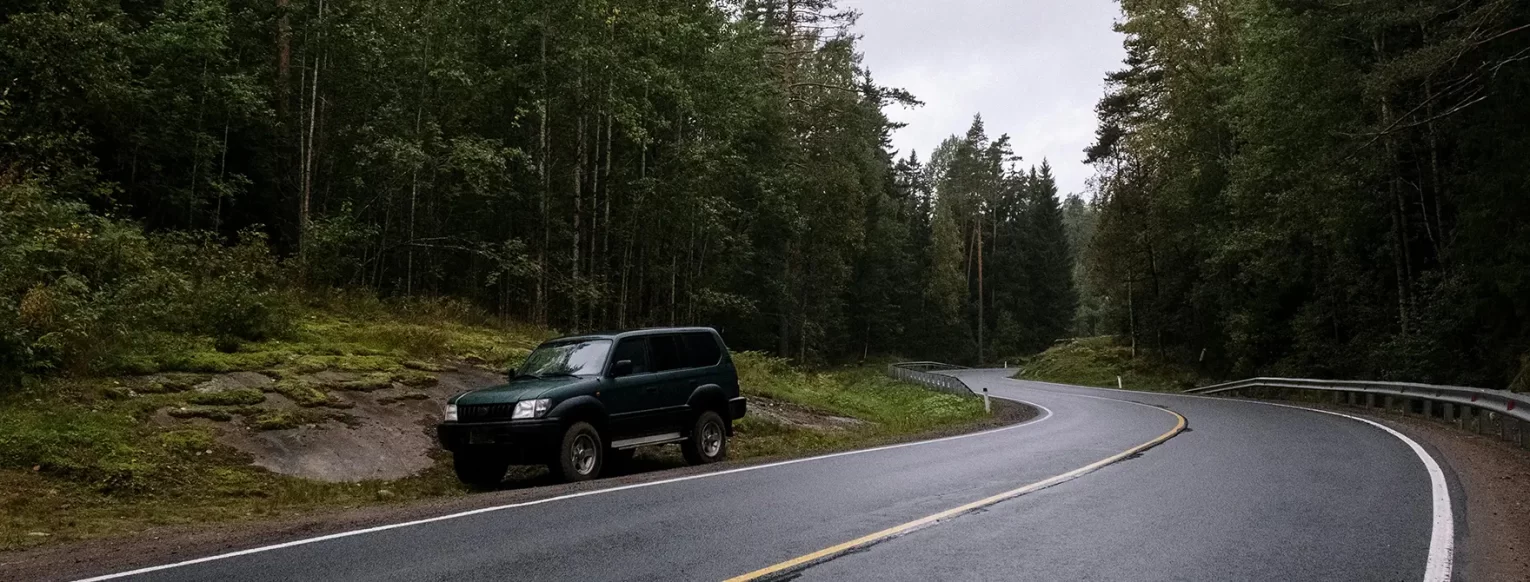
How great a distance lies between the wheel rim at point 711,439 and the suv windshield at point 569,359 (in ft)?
6.75

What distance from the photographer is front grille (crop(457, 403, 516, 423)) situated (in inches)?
415

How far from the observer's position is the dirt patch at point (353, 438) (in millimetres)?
10781

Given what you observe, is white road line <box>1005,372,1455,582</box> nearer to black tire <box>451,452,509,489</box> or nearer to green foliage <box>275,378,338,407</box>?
black tire <box>451,452,509,489</box>

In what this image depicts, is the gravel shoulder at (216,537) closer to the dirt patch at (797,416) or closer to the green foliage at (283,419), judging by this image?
the green foliage at (283,419)

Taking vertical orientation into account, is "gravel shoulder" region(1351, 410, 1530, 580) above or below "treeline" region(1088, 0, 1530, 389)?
below

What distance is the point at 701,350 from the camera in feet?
45.1

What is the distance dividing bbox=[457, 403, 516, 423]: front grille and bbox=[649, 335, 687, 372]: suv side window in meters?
2.67

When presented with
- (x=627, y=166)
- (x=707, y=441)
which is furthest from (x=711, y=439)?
(x=627, y=166)

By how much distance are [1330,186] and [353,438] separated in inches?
1024

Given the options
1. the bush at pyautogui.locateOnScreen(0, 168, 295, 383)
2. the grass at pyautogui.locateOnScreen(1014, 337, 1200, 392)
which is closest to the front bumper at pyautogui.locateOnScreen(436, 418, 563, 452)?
the bush at pyautogui.locateOnScreen(0, 168, 295, 383)

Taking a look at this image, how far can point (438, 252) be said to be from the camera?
2728 centimetres

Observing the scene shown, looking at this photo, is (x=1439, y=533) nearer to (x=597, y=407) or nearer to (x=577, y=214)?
(x=597, y=407)

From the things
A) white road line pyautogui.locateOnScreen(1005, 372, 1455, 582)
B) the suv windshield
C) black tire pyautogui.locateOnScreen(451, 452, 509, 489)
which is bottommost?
black tire pyautogui.locateOnScreen(451, 452, 509, 489)

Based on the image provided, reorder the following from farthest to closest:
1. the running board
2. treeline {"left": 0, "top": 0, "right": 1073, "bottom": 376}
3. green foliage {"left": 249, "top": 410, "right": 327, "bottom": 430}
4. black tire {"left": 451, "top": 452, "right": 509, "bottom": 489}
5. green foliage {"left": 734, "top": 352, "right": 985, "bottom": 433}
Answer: green foliage {"left": 734, "top": 352, "right": 985, "bottom": 433}, treeline {"left": 0, "top": 0, "right": 1073, "bottom": 376}, the running board, green foliage {"left": 249, "top": 410, "right": 327, "bottom": 430}, black tire {"left": 451, "top": 452, "right": 509, "bottom": 489}
